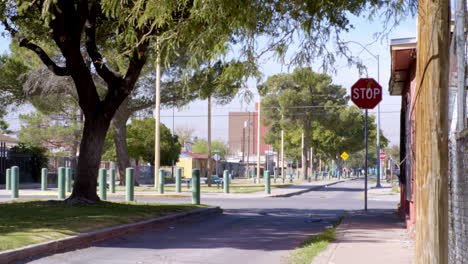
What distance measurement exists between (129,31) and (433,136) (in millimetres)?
7246

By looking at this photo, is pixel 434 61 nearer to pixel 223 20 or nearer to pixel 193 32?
pixel 223 20

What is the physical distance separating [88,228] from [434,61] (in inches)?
335

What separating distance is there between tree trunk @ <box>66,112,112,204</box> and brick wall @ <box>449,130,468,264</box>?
1123cm

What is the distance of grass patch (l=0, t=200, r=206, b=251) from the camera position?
10.2 metres

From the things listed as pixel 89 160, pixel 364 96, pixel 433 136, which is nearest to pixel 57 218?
pixel 89 160

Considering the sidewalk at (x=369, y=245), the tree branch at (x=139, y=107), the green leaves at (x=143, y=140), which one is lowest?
the sidewalk at (x=369, y=245)

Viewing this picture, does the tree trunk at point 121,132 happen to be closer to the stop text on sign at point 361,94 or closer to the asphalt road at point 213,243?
the asphalt road at point 213,243

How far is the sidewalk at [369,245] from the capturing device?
8.98 meters

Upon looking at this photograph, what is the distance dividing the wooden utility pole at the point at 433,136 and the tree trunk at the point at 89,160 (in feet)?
41.0

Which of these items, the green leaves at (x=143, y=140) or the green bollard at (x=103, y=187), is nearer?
the green bollard at (x=103, y=187)

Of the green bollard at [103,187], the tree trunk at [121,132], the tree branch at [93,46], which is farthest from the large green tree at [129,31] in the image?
the tree trunk at [121,132]

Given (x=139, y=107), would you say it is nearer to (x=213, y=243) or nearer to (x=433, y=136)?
(x=213, y=243)

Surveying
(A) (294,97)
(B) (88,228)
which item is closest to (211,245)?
(B) (88,228)

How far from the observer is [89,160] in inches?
640
